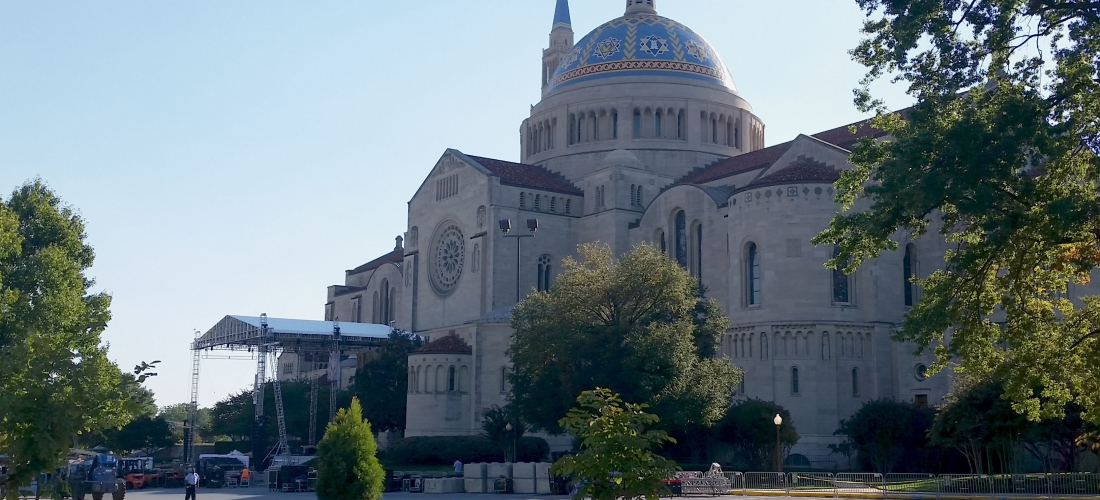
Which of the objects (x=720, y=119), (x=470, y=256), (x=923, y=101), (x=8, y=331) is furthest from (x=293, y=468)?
(x=720, y=119)

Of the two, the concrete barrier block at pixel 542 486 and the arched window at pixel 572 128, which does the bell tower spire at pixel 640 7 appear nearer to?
the arched window at pixel 572 128

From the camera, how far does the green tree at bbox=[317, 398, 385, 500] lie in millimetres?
24719

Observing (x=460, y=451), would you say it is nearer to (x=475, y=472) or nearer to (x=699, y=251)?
(x=699, y=251)

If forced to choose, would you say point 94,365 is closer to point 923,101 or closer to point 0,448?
point 0,448

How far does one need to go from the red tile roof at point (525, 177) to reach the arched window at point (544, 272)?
3720 millimetres

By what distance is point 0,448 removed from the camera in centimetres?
1580

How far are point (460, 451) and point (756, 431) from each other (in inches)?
583

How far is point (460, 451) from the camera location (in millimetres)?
54344

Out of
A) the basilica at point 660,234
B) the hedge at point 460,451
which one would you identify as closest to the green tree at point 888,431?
the basilica at point 660,234

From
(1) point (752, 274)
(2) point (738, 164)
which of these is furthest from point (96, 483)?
(2) point (738, 164)

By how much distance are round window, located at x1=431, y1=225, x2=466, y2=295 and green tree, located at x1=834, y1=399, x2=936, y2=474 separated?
25375 millimetres

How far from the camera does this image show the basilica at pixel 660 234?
4853 cm

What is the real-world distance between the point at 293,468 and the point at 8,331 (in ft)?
40.9

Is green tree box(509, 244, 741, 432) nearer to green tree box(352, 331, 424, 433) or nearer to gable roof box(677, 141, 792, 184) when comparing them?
gable roof box(677, 141, 792, 184)
